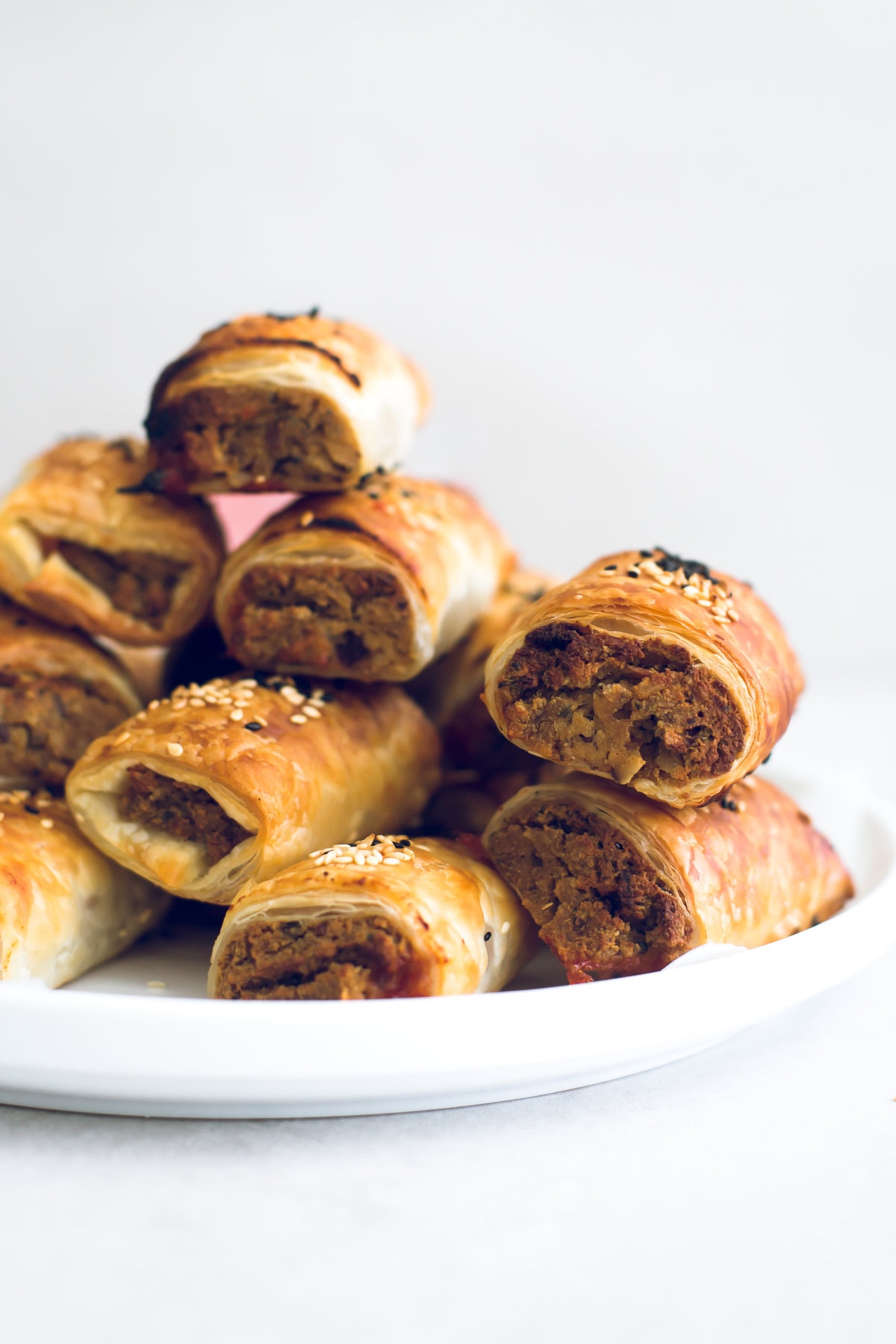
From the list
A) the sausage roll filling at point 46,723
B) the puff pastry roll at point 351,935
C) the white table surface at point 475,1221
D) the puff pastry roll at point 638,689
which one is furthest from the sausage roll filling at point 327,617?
the white table surface at point 475,1221

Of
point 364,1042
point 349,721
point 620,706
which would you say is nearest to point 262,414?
point 349,721

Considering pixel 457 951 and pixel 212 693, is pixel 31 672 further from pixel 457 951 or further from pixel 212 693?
pixel 457 951

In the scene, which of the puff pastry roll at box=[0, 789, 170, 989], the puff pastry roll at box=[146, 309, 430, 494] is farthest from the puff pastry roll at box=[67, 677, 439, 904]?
the puff pastry roll at box=[146, 309, 430, 494]

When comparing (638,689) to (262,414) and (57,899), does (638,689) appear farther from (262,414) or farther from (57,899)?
(57,899)

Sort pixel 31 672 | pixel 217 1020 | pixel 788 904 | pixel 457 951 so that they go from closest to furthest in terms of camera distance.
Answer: pixel 217 1020 → pixel 457 951 → pixel 788 904 → pixel 31 672

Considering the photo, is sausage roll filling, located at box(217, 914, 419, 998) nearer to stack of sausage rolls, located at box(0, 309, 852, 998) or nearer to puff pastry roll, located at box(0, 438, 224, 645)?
stack of sausage rolls, located at box(0, 309, 852, 998)

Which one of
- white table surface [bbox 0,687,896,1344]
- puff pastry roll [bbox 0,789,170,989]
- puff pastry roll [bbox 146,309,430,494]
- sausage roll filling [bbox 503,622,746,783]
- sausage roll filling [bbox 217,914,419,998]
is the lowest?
puff pastry roll [bbox 0,789,170,989]

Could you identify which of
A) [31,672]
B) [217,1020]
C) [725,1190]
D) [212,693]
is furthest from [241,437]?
[725,1190]
